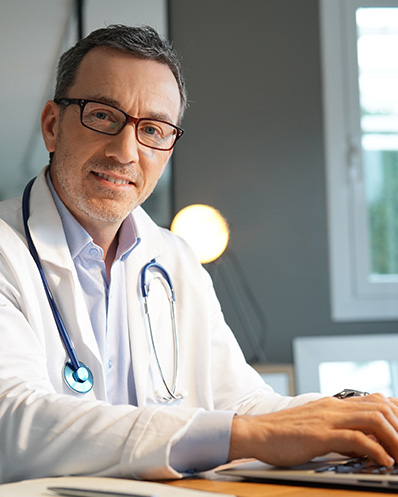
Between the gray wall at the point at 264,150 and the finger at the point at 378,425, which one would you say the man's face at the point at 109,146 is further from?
the gray wall at the point at 264,150

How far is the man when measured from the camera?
1.01 m

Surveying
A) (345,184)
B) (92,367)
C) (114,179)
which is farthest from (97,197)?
(345,184)

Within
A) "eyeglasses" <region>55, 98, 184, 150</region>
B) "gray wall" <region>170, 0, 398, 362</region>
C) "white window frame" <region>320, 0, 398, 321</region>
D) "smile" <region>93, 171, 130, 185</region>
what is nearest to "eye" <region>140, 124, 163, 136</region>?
"eyeglasses" <region>55, 98, 184, 150</region>

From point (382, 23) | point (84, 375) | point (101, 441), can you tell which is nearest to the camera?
point (101, 441)

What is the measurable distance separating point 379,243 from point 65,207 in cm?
219

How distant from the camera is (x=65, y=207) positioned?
5.11ft

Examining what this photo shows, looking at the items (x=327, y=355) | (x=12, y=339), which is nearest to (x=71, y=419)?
(x=12, y=339)

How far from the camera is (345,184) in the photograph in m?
3.37

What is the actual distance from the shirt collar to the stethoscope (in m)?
0.06

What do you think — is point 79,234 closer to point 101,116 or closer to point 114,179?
point 114,179

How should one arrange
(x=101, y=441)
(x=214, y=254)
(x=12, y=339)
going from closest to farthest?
(x=101, y=441)
(x=12, y=339)
(x=214, y=254)

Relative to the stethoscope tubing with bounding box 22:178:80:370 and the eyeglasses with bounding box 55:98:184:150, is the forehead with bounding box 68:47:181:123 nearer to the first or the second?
the eyeglasses with bounding box 55:98:184:150

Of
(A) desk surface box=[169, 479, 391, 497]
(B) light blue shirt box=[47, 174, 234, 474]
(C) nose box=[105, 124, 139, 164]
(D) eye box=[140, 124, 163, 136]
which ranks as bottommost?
(A) desk surface box=[169, 479, 391, 497]

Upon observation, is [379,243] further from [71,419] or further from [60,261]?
[71,419]
